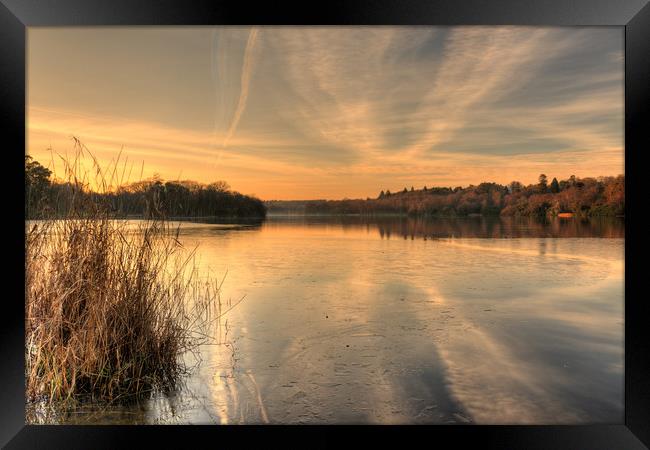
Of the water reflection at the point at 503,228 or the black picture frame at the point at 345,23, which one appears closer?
the black picture frame at the point at 345,23

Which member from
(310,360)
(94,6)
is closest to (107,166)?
(94,6)

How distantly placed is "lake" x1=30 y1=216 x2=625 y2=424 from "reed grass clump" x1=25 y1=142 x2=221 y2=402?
20cm

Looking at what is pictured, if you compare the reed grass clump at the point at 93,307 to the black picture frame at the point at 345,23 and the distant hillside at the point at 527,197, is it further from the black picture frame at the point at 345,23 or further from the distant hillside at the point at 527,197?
the distant hillside at the point at 527,197

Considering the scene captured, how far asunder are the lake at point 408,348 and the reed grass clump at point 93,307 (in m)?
0.20

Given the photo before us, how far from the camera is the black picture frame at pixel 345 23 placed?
2.05 meters

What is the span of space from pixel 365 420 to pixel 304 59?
245 inches

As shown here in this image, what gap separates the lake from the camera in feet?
8.66

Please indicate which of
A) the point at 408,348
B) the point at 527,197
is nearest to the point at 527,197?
the point at 527,197

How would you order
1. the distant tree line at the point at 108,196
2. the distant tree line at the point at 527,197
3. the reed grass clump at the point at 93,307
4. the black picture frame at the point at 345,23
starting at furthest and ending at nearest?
the distant tree line at the point at 527,197 < the distant tree line at the point at 108,196 < the reed grass clump at the point at 93,307 < the black picture frame at the point at 345,23

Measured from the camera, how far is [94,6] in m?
2.10

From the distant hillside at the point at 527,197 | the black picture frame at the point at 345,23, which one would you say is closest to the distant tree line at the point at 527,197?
the distant hillside at the point at 527,197

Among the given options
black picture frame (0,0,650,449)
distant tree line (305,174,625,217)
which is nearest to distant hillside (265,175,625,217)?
distant tree line (305,174,625,217)

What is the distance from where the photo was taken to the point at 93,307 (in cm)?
264

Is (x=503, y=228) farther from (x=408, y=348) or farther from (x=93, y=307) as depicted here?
(x=93, y=307)
